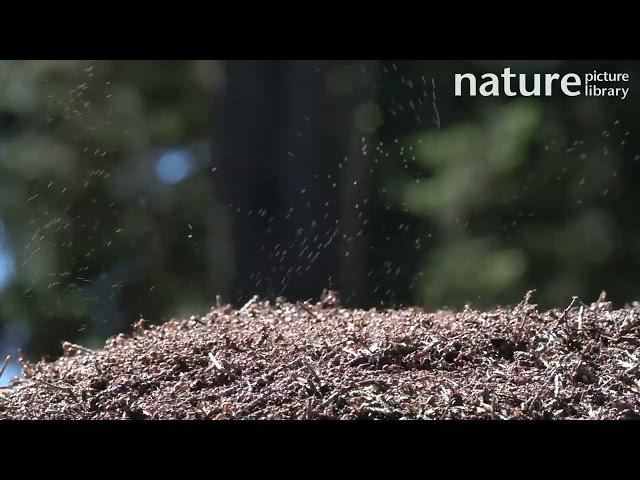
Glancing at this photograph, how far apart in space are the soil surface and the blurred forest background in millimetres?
5050

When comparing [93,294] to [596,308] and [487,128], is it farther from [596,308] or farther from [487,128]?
[596,308]

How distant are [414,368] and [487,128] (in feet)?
21.1

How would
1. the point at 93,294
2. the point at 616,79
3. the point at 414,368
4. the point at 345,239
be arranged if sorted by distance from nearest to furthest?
1. the point at 414,368
2. the point at 345,239
3. the point at 93,294
4. the point at 616,79

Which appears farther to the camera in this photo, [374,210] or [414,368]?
[374,210]

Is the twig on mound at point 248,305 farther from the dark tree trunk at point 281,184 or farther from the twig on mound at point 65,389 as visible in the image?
the dark tree trunk at point 281,184

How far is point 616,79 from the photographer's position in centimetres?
837

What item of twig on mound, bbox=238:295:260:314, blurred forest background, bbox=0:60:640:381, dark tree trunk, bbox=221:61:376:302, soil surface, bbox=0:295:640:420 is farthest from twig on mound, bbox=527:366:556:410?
blurred forest background, bbox=0:60:640:381

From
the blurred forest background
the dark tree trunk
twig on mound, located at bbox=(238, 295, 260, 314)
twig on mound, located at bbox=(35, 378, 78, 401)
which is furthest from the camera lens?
the blurred forest background

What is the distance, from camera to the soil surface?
2.17 meters

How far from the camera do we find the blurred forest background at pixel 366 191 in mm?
8070

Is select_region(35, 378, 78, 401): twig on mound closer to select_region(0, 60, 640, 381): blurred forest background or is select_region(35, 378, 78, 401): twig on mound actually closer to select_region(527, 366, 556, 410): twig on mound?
select_region(527, 366, 556, 410): twig on mound

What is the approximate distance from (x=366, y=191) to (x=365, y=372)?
18.9 feet

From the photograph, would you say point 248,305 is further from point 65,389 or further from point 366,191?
point 366,191

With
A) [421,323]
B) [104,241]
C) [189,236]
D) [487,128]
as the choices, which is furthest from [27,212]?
[421,323]
